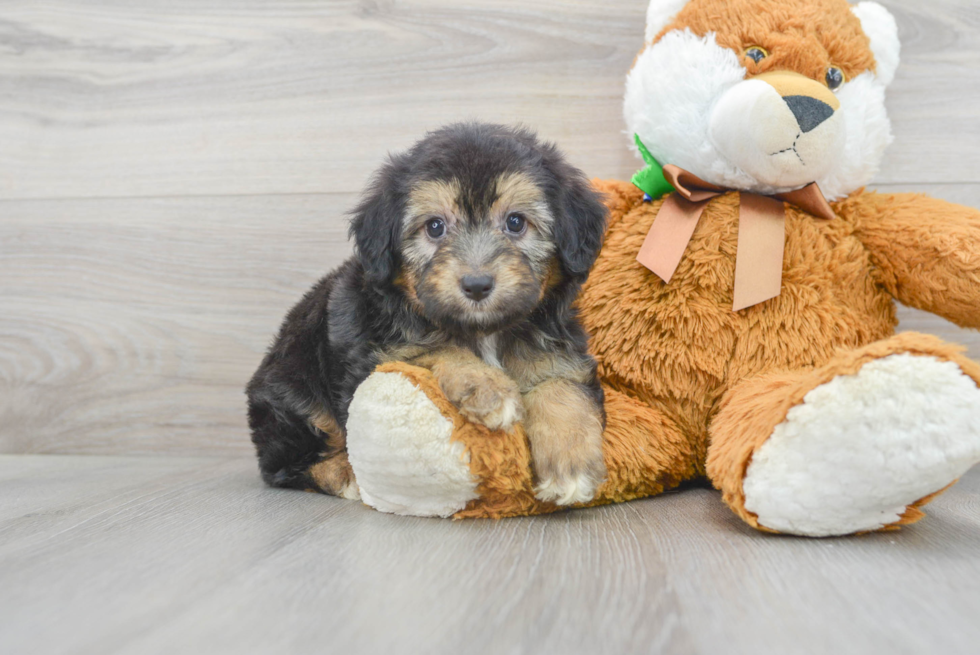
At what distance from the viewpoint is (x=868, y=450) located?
1.31 meters

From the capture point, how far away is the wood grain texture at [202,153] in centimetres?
257

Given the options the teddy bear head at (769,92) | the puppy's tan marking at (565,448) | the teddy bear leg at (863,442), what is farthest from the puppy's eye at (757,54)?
the puppy's tan marking at (565,448)

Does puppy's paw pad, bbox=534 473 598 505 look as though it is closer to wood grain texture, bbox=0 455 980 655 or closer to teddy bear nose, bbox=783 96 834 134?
wood grain texture, bbox=0 455 980 655

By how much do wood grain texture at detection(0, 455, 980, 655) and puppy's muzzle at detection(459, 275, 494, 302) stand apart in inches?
20.0

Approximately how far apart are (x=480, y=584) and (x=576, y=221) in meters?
0.87

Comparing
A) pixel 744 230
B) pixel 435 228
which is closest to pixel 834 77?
pixel 744 230

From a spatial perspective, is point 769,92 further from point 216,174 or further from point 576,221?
point 216,174

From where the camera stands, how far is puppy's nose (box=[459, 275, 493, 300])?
1477mm

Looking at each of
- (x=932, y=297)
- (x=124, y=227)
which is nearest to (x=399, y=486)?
(x=932, y=297)

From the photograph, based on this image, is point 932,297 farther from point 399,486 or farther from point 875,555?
point 399,486

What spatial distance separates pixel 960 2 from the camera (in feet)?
7.80

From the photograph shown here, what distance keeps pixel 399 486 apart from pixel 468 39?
5.63 ft

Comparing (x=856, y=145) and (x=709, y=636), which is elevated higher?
(x=856, y=145)

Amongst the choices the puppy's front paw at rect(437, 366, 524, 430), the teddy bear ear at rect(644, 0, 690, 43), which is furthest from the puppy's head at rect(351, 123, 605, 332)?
the teddy bear ear at rect(644, 0, 690, 43)
